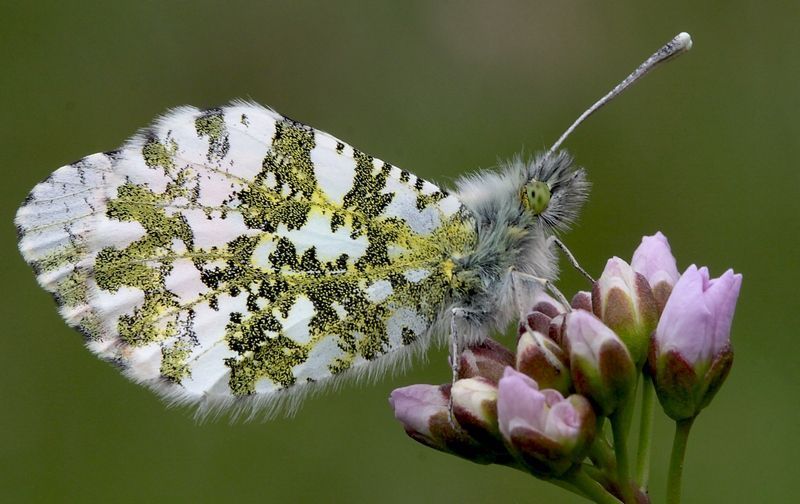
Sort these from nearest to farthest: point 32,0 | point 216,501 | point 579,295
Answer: point 579,295 → point 216,501 → point 32,0

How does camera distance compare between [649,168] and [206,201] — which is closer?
[206,201]

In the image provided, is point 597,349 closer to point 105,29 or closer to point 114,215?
point 114,215

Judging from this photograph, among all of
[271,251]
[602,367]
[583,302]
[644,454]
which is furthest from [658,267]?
[271,251]

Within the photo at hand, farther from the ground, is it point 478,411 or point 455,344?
point 455,344

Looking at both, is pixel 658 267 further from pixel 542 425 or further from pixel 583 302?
pixel 542 425

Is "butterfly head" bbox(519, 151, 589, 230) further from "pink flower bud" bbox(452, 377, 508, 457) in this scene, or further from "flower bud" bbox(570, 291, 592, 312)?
"pink flower bud" bbox(452, 377, 508, 457)

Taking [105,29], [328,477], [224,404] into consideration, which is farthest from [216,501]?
[105,29]

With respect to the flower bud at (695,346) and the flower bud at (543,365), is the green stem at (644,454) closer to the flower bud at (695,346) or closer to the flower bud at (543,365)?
the flower bud at (695,346)
